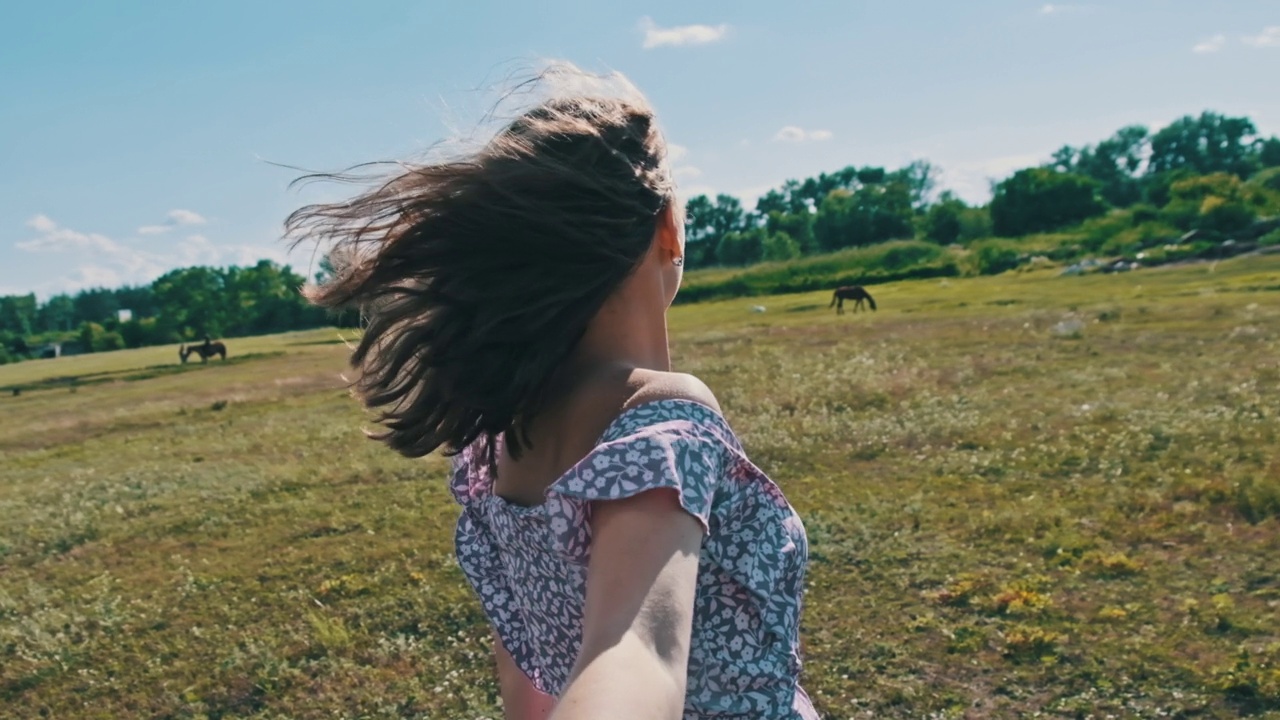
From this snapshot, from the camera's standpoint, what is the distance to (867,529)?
28.1 feet

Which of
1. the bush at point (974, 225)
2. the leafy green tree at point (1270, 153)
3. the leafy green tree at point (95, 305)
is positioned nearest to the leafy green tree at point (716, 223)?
the bush at point (974, 225)

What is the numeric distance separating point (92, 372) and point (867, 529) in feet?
150

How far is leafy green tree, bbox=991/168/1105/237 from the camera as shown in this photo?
8038 cm

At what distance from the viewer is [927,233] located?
88.6m

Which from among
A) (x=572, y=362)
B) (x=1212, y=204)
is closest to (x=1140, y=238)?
(x=1212, y=204)

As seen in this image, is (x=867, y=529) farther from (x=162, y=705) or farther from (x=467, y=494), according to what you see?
(x=467, y=494)

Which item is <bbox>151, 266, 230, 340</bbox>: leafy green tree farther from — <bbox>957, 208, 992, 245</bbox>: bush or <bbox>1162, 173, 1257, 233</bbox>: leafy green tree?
<bbox>1162, 173, 1257, 233</bbox>: leafy green tree

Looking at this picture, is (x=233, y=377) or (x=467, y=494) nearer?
(x=467, y=494)

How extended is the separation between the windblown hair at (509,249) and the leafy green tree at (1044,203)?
8500 centimetres

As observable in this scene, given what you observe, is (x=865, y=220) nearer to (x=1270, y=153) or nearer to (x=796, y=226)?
(x=796, y=226)

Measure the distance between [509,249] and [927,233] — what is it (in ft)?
300

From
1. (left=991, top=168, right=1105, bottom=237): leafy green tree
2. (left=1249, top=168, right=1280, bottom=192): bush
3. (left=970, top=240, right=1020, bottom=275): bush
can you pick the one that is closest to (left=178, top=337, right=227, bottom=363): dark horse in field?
(left=970, top=240, right=1020, bottom=275): bush

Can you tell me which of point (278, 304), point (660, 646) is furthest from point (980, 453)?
point (278, 304)

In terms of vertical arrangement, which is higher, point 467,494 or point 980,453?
point 467,494
